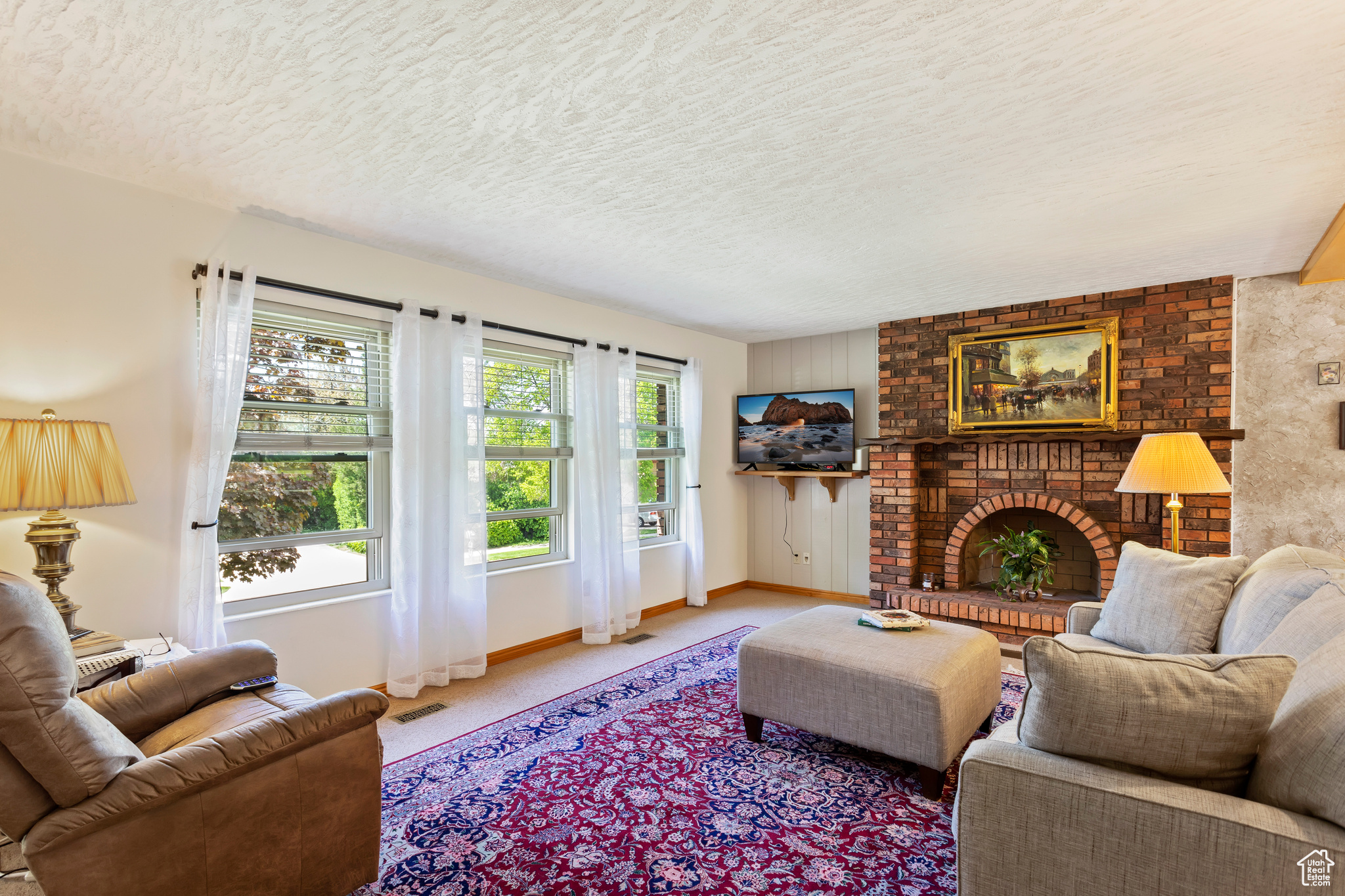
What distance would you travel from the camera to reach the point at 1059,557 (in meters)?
4.80

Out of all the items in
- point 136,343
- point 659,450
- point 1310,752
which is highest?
point 136,343

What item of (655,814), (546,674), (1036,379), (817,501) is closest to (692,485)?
(817,501)

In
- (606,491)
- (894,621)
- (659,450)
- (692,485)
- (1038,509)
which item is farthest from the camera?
(692,485)

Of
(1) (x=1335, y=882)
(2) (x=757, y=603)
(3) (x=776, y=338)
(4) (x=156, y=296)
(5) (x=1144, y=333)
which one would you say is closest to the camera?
(1) (x=1335, y=882)

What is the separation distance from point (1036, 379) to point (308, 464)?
4.65 meters

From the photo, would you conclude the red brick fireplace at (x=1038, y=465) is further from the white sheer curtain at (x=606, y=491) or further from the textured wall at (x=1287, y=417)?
the white sheer curtain at (x=606, y=491)

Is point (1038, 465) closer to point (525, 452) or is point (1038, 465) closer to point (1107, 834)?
point (525, 452)

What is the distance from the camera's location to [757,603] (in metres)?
5.65

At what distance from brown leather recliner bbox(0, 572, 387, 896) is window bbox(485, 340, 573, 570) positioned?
2270mm

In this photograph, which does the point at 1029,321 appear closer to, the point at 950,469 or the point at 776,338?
the point at 950,469

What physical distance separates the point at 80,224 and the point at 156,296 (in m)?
0.34

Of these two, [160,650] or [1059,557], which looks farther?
[1059,557]

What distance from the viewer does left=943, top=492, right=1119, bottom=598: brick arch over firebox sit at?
434cm

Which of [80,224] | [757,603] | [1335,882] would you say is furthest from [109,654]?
[757,603]
